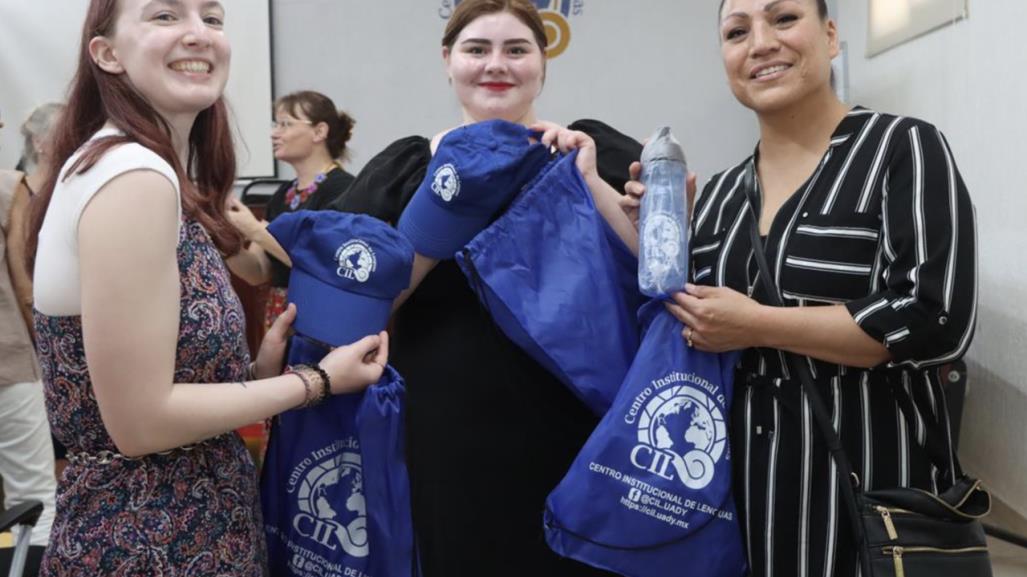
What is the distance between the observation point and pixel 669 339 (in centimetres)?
134

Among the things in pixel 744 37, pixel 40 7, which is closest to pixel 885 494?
pixel 744 37

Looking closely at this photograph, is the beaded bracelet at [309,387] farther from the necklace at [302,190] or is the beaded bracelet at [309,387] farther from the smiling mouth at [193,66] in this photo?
the necklace at [302,190]

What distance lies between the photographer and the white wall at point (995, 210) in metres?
2.41

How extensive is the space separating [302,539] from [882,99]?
3.42 meters

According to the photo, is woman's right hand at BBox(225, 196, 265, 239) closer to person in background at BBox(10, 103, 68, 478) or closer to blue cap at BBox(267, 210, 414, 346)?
person in background at BBox(10, 103, 68, 478)

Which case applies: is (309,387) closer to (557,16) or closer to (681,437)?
(681,437)

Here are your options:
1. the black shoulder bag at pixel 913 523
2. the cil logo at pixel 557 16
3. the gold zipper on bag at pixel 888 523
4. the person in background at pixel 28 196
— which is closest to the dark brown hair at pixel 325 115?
the person in background at pixel 28 196

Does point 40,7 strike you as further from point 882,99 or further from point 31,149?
point 882,99

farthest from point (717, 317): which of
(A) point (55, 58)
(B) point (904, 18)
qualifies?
(A) point (55, 58)

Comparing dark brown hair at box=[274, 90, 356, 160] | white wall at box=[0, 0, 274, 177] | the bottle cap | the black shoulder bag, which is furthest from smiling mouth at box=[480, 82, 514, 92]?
white wall at box=[0, 0, 274, 177]

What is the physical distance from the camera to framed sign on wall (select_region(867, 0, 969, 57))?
9.54ft

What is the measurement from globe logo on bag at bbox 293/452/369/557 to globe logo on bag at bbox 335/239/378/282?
272mm

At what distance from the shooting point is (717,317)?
128cm

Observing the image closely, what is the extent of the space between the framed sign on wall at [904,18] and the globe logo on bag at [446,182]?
2.15 meters
